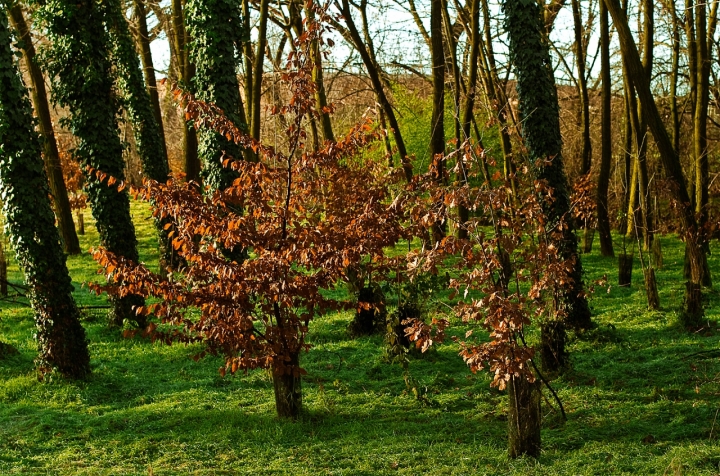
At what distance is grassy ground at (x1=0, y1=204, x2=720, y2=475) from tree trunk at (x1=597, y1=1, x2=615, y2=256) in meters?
6.31

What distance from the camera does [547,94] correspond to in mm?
9312

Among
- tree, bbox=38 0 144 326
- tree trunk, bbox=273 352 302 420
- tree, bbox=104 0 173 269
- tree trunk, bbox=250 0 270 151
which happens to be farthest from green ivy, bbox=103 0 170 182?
tree trunk, bbox=273 352 302 420

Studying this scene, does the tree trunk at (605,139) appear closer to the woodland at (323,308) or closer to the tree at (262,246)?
the woodland at (323,308)

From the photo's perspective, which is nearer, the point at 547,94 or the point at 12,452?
the point at 12,452

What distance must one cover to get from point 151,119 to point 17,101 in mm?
6120

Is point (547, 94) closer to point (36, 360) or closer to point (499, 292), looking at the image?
point (499, 292)

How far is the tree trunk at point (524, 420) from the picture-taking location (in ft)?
20.1

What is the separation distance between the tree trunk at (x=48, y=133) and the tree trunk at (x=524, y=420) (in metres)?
12.2

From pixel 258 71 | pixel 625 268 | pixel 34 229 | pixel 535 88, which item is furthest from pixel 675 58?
pixel 34 229

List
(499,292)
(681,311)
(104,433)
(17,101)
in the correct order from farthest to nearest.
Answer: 1. (681,311)
2. (17,101)
3. (104,433)
4. (499,292)

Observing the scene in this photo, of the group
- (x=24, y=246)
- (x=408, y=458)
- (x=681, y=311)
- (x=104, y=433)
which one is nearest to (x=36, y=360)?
(x=24, y=246)

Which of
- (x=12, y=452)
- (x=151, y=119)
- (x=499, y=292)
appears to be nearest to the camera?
(x=499, y=292)

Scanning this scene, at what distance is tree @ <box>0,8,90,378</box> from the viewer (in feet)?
28.5

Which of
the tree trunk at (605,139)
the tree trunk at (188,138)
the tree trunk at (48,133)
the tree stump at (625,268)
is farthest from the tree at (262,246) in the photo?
the tree trunk at (605,139)
